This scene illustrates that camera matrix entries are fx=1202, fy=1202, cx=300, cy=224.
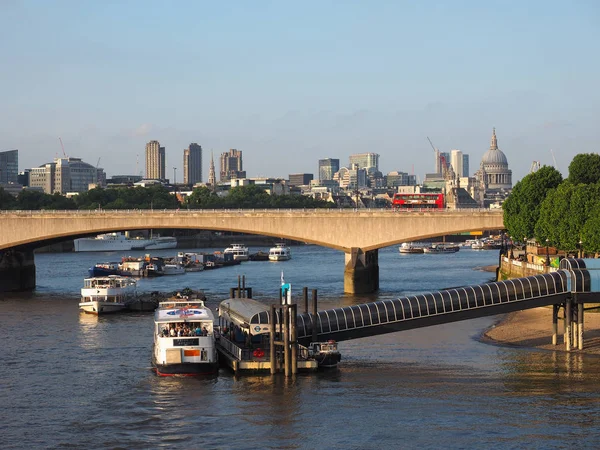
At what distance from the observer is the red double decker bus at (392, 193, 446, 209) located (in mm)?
105875

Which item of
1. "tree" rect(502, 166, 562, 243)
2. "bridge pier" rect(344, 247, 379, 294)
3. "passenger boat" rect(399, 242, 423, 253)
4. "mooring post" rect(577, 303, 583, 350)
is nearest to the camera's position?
"mooring post" rect(577, 303, 583, 350)

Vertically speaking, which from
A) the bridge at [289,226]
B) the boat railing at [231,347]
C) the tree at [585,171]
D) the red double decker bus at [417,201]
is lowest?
the boat railing at [231,347]

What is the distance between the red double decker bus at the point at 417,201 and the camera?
105875mm

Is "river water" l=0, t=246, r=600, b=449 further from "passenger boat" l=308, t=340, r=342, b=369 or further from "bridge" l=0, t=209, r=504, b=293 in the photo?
"bridge" l=0, t=209, r=504, b=293

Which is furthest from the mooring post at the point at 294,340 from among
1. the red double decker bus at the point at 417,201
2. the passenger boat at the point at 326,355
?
the red double decker bus at the point at 417,201

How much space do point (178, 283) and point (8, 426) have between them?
64.1 metres

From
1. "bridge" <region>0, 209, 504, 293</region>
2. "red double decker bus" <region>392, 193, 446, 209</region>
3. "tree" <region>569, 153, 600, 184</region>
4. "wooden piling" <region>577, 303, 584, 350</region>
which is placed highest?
"tree" <region>569, 153, 600, 184</region>

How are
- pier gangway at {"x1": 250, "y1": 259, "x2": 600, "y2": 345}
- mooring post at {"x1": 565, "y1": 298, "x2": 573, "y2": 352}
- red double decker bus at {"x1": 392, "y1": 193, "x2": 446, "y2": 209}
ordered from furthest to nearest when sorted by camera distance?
red double decker bus at {"x1": 392, "y1": 193, "x2": 446, "y2": 209}, mooring post at {"x1": 565, "y1": 298, "x2": 573, "y2": 352}, pier gangway at {"x1": 250, "y1": 259, "x2": 600, "y2": 345}

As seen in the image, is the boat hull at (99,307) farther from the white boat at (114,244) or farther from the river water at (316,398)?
the white boat at (114,244)

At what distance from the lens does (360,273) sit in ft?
302

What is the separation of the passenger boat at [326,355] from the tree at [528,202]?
1749 inches

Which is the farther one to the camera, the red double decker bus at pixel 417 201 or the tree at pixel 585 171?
the red double decker bus at pixel 417 201

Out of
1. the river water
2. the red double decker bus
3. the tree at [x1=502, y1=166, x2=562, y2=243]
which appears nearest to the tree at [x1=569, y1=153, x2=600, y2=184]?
the tree at [x1=502, y1=166, x2=562, y2=243]

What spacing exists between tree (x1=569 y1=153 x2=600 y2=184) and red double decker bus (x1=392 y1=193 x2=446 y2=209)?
1290 centimetres
